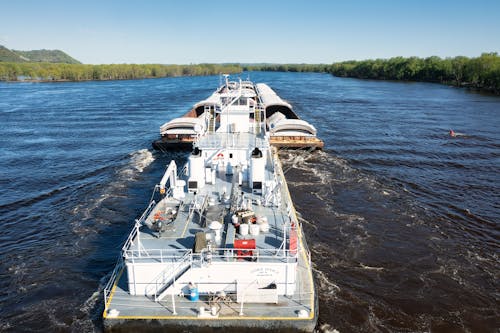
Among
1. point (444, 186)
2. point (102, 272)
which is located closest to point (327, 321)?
point (102, 272)

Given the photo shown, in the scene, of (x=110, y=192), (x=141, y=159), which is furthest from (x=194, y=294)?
(x=141, y=159)

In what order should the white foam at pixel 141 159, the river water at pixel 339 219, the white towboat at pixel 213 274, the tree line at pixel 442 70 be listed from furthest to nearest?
the tree line at pixel 442 70 → the white foam at pixel 141 159 → the river water at pixel 339 219 → the white towboat at pixel 213 274

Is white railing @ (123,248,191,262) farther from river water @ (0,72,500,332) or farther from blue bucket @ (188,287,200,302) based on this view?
river water @ (0,72,500,332)

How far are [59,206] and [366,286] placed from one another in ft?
78.0

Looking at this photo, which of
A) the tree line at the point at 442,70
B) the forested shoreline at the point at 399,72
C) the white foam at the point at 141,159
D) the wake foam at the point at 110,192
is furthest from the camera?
the forested shoreline at the point at 399,72

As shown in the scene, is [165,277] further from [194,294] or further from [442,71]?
[442,71]

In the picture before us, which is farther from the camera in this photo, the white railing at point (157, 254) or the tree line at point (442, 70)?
the tree line at point (442, 70)

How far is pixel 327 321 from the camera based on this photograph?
15414mm

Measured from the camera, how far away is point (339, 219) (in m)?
25.6

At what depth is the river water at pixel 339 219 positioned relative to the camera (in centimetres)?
1661

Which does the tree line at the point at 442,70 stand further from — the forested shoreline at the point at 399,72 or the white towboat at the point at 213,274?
the white towboat at the point at 213,274

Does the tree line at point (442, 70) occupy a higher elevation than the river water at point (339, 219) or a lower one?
higher

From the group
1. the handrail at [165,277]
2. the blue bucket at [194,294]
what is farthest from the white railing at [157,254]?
the blue bucket at [194,294]

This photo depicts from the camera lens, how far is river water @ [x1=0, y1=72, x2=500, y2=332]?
54.5 feet
